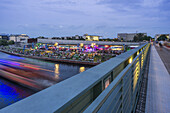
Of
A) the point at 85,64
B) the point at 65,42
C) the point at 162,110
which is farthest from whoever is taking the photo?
the point at 65,42

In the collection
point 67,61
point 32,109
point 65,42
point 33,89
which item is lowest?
point 33,89

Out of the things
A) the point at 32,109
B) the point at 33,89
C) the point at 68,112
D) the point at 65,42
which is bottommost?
the point at 33,89

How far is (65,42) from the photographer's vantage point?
5875 cm

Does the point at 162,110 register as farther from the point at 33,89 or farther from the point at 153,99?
the point at 33,89

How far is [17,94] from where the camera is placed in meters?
14.4

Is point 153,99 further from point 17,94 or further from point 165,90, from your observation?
point 17,94

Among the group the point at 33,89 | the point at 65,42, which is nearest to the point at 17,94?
the point at 33,89

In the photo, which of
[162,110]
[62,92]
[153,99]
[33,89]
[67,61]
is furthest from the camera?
[67,61]

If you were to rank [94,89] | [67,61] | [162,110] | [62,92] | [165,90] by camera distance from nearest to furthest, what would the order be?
→ [62,92] < [94,89] < [162,110] < [165,90] < [67,61]

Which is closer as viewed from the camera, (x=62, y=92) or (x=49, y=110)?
(x=49, y=110)

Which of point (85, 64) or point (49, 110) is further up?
point (49, 110)

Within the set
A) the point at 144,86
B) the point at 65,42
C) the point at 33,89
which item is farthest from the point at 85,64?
the point at 65,42

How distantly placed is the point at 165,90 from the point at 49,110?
5512 mm

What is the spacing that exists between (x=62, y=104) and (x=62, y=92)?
0.60 ft
